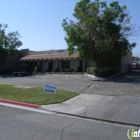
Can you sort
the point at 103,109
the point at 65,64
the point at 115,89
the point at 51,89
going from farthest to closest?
the point at 65,64 < the point at 115,89 < the point at 51,89 < the point at 103,109

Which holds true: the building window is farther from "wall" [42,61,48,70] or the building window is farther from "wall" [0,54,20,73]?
"wall" [0,54,20,73]

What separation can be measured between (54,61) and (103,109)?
28.6 metres

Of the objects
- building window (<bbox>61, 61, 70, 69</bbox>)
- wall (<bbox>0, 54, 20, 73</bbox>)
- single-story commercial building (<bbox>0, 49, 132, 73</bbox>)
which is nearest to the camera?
single-story commercial building (<bbox>0, 49, 132, 73</bbox>)

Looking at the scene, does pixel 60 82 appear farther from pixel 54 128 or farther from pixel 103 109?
pixel 54 128

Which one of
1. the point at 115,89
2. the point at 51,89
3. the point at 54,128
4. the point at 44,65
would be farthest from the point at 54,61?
the point at 54,128

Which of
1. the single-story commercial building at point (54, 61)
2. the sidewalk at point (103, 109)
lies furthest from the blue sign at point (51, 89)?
the single-story commercial building at point (54, 61)

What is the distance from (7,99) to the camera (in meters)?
12.8

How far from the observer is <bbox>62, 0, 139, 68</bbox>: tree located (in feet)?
82.1

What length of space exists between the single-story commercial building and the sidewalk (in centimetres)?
2132

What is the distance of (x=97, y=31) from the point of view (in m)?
25.1

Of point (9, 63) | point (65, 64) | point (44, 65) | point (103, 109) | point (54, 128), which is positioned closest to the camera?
point (54, 128)

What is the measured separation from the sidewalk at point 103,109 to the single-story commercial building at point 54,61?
839 inches

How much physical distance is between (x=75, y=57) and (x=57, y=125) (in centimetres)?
2640

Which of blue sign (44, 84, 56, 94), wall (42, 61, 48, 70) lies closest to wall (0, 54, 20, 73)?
wall (42, 61, 48, 70)
